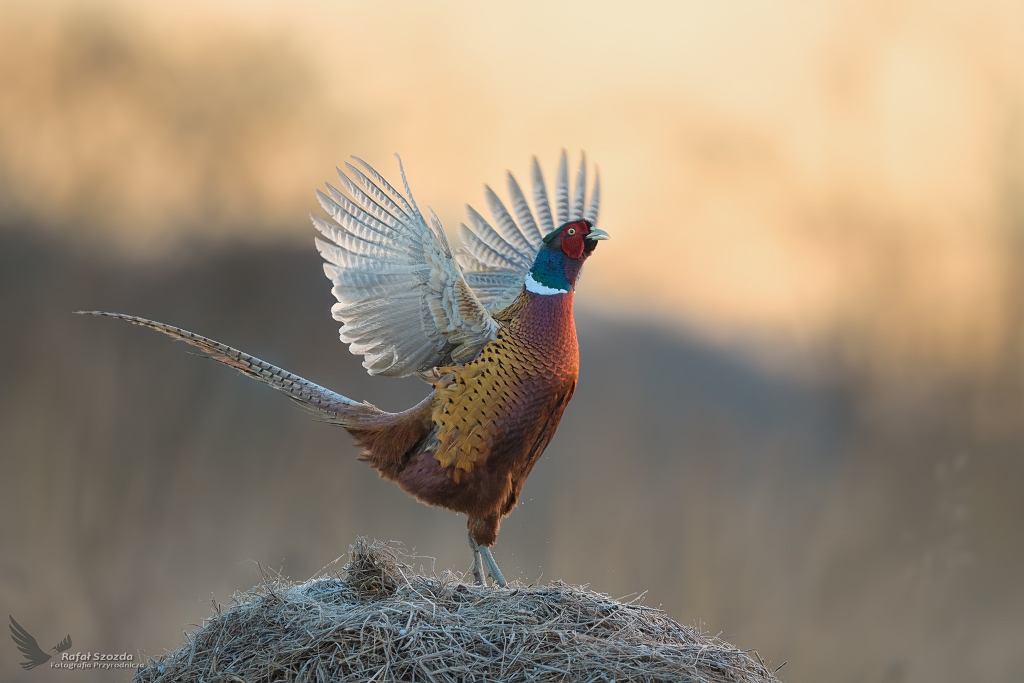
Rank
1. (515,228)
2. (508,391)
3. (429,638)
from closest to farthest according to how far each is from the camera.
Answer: (429,638) → (508,391) → (515,228)

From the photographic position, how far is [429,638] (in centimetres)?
373

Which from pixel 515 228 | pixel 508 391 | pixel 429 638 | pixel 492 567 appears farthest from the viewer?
pixel 515 228

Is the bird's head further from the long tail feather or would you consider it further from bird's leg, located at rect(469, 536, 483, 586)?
bird's leg, located at rect(469, 536, 483, 586)

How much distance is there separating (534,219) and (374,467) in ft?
7.43

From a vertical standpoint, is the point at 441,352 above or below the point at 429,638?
above

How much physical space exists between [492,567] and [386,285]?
1.90 metres

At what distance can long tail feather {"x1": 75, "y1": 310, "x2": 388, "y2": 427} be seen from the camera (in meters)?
4.88

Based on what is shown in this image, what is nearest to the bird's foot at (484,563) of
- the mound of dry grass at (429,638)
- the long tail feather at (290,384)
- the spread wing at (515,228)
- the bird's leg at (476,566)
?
the bird's leg at (476,566)

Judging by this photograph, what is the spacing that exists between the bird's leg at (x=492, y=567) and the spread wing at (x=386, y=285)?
1.23 metres

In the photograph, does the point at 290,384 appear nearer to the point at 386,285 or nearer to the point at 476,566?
the point at 386,285

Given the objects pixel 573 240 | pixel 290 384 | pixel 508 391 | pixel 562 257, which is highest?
pixel 573 240

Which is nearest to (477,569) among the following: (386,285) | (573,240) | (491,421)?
(491,421)

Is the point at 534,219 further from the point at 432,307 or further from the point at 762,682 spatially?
the point at 762,682

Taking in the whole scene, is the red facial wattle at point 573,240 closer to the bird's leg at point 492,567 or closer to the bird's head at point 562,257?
the bird's head at point 562,257
